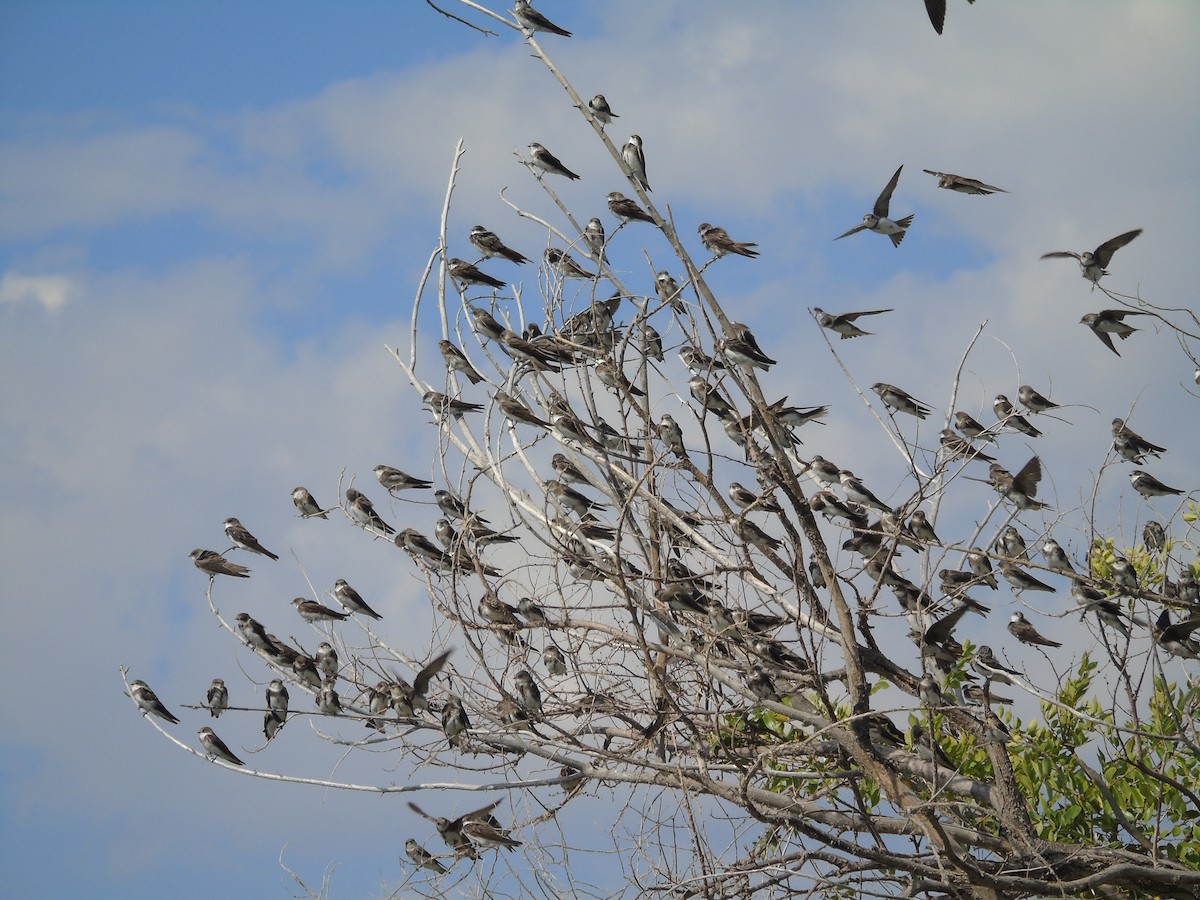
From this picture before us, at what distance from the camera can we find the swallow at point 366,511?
1370 centimetres

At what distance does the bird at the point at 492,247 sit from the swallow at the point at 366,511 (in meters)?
3.29

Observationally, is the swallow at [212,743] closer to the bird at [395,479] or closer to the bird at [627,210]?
the bird at [395,479]

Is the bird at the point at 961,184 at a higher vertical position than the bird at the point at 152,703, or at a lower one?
higher

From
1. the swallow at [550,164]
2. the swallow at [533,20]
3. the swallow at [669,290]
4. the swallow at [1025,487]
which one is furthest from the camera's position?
the swallow at [550,164]

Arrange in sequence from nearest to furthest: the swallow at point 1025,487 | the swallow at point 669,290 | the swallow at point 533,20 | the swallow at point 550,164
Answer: the swallow at point 669,290 → the swallow at point 1025,487 → the swallow at point 533,20 → the swallow at point 550,164

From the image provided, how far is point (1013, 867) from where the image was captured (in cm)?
956

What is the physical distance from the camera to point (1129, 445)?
13.1 meters

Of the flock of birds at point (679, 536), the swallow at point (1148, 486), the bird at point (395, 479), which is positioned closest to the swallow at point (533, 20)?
the flock of birds at point (679, 536)

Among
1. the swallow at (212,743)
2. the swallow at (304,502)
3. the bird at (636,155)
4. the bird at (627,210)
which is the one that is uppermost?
the bird at (636,155)

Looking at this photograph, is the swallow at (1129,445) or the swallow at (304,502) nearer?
the swallow at (1129,445)

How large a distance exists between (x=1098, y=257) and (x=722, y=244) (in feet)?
13.7

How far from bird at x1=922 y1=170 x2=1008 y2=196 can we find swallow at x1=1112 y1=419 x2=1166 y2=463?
9.74 feet

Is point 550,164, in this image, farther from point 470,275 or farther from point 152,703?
point 152,703

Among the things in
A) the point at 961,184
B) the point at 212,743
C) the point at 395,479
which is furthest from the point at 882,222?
the point at 212,743
